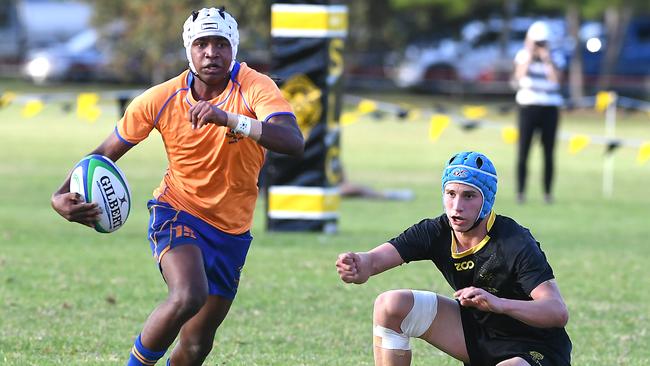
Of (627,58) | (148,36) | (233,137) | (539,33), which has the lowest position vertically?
(233,137)

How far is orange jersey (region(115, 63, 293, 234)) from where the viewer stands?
5.93m

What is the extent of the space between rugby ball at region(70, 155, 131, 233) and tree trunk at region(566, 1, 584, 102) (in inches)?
1323

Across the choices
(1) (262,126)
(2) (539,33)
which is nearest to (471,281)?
(1) (262,126)

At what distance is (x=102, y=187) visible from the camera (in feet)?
19.4

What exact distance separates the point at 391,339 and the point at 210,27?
167cm

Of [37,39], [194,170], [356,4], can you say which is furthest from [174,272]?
[37,39]

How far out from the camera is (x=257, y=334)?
25.0ft

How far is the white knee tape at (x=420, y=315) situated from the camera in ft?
17.9

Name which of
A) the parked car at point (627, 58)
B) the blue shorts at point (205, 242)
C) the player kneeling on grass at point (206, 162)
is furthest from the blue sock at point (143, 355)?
the parked car at point (627, 58)

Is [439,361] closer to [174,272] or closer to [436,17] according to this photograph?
[174,272]

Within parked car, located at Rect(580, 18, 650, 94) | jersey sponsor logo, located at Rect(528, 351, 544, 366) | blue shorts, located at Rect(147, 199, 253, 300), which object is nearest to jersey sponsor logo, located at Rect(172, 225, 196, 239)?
blue shorts, located at Rect(147, 199, 253, 300)

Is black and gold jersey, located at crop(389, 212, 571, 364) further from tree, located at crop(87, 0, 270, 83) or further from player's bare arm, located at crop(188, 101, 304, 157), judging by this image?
tree, located at crop(87, 0, 270, 83)

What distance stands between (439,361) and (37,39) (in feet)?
158

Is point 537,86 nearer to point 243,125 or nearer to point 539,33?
point 539,33
